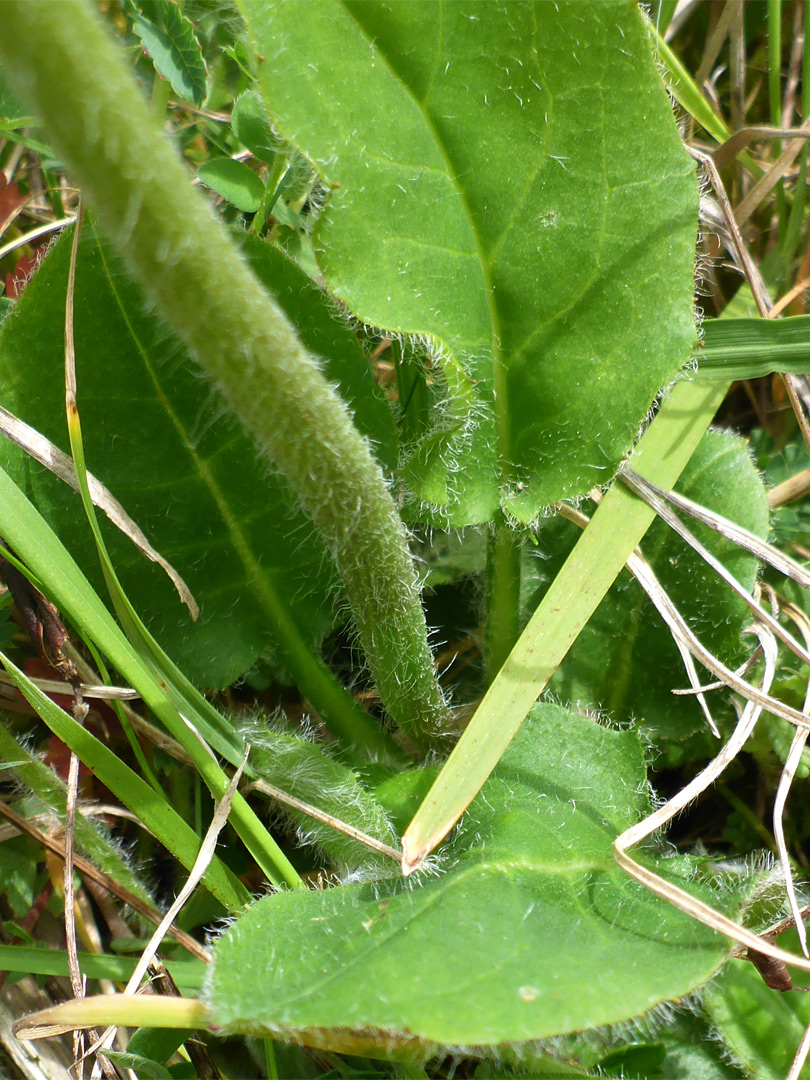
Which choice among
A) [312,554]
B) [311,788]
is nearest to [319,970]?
[311,788]

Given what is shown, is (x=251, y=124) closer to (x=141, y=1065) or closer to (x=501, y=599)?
(x=501, y=599)

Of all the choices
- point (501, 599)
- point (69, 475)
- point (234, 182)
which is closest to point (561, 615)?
point (501, 599)

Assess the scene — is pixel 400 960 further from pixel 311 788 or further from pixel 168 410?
pixel 168 410

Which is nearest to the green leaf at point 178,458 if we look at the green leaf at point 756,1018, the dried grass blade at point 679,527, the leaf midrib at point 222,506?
the leaf midrib at point 222,506

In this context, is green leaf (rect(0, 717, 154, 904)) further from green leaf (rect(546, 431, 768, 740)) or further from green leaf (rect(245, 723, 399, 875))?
green leaf (rect(546, 431, 768, 740))

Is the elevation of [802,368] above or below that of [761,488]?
above

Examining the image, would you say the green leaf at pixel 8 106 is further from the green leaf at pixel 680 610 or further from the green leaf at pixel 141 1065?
the green leaf at pixel 141 1065
